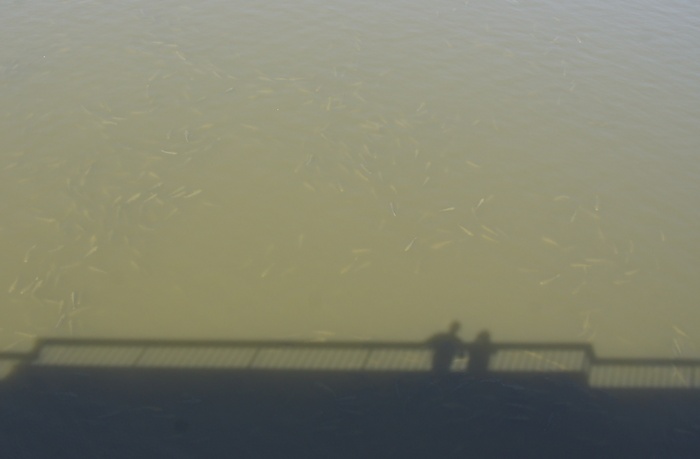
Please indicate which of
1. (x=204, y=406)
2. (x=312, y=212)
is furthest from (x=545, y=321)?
(x=204, y=406)

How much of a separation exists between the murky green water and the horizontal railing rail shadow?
117mm

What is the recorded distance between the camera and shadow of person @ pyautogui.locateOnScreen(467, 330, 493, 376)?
4.65 m

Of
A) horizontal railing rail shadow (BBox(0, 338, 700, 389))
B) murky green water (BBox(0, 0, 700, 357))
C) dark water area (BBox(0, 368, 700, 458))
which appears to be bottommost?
dark water area (BBox(0, 368, 700, 458))

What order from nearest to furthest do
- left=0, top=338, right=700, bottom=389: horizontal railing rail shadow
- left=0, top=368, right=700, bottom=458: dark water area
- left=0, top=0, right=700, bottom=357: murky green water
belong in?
left=0, top=368, right=700, bottom=458: dark water area < left=0, top=338, right=700, bottom=389: horizontal railing rail shadow < left=0, top=0, right=700, bottom=357: murky green water

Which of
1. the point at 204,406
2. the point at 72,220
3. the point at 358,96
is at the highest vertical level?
the point at 358,96

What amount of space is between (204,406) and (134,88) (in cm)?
450

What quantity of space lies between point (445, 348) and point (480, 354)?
27 cm

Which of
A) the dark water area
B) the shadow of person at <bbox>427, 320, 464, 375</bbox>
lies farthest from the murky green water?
the dark water area

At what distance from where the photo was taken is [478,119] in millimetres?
7129

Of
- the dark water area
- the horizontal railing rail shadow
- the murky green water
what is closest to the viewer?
the dark water area

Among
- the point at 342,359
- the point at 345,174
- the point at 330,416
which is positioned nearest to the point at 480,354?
the point at 342,359

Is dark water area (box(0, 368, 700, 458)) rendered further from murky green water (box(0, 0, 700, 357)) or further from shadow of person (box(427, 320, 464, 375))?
murky green water (box(0, 0, 700, 357))

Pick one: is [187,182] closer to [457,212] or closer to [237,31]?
[457,212]

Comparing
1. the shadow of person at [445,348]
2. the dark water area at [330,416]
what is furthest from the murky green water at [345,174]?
the dark water area at [330,416]
